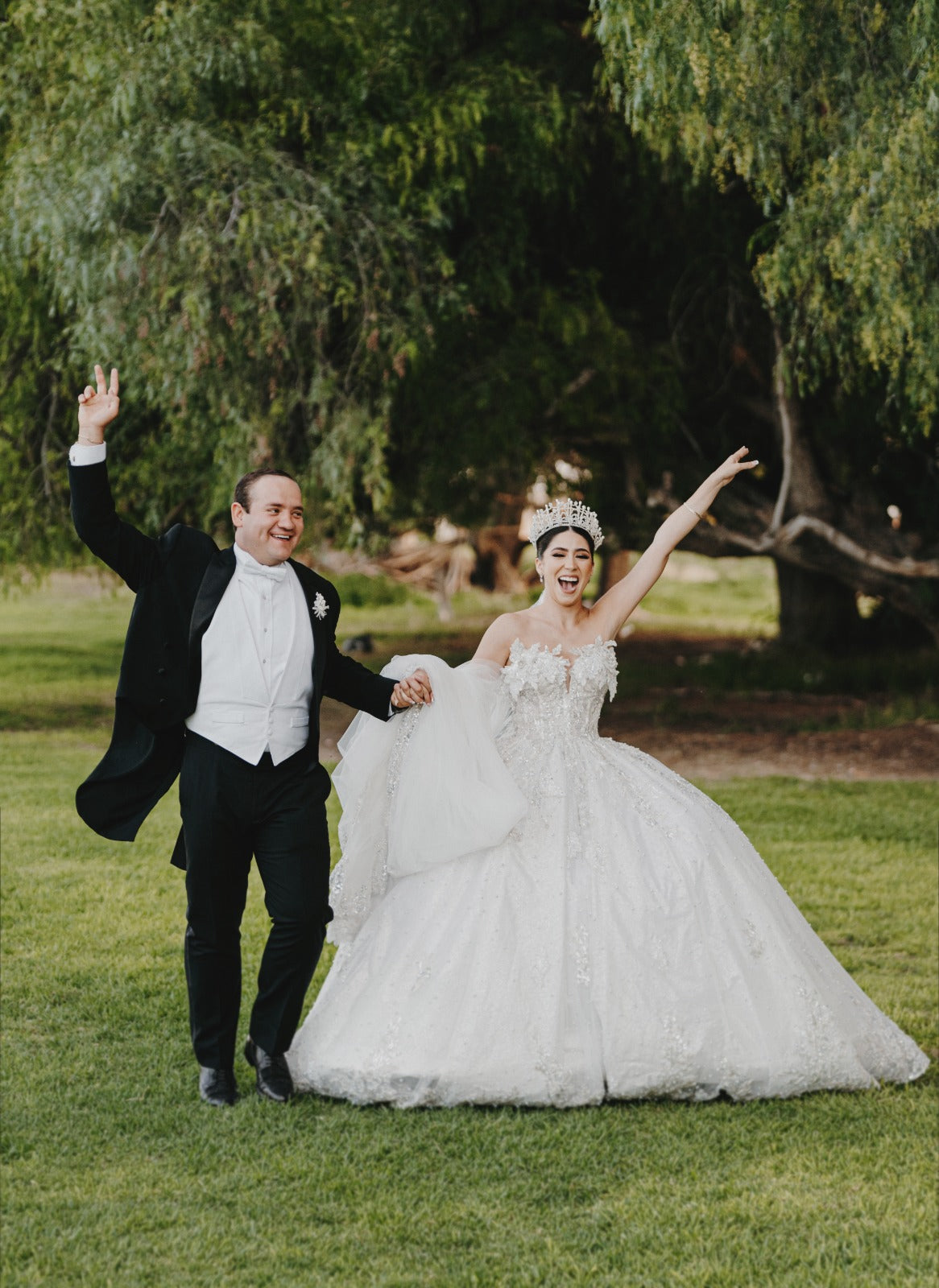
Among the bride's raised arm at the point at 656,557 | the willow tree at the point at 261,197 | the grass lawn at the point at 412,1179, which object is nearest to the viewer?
the grass lawn at the point at 412,1179

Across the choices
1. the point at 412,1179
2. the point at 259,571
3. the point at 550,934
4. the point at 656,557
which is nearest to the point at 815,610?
the point at 656,557

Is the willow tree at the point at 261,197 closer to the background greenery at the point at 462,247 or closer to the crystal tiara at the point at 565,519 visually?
the background greenery at the point at 462,247

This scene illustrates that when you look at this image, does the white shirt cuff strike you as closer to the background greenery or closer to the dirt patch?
the background greenery

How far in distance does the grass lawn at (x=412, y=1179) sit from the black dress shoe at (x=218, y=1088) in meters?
0.05

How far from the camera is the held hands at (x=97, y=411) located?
414cm

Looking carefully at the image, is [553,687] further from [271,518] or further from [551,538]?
[271,518]

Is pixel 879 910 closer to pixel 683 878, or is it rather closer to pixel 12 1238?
pixel 683 878

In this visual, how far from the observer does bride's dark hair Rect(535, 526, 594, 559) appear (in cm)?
511

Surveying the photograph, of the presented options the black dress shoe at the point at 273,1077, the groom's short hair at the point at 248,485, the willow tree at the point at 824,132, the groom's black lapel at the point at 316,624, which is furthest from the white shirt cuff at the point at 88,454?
the willow tree at the point at 824,132

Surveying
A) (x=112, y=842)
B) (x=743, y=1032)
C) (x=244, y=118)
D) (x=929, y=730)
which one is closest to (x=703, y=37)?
(x=244, y=118)

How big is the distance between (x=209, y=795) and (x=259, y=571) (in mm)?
651

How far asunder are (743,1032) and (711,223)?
8802 millimetres

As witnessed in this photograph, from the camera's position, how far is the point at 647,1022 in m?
4.54

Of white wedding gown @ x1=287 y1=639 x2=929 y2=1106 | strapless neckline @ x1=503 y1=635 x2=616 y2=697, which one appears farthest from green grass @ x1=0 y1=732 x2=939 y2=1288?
strapless neckline @ x1=503 y1=635 x2=616 y2=697
